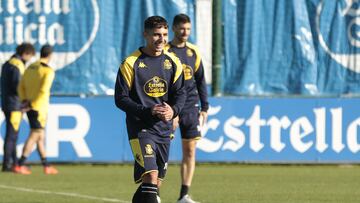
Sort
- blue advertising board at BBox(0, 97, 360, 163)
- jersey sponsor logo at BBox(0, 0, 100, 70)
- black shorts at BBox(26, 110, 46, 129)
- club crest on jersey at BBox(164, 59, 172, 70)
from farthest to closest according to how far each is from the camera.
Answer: jersey sponsor logo at BBox(0, 0, 100, 70) → blue advertising board at BBox(0, 97, 360, 163) → black shorts at BBox(26, 110, 46, 129) → club crest on jersey at BBox(164, 59, 172, 70)

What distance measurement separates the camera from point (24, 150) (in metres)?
18.5

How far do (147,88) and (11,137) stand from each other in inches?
350

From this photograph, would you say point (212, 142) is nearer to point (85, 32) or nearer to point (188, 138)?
point (85, 32)

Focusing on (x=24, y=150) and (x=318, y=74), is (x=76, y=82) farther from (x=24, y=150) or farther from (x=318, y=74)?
(x=318, y=74)

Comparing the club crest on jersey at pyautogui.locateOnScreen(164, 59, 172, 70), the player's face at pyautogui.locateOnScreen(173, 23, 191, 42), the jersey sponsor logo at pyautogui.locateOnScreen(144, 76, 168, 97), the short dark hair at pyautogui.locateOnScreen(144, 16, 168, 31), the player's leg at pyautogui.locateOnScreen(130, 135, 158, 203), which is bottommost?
the player's leg at pyautogui.locateOnScreen(130, 135, 158, 203)

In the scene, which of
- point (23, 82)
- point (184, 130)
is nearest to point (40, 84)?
point (23, 82)

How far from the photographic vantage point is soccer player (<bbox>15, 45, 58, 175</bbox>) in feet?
60.2

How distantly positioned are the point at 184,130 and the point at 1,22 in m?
8.00

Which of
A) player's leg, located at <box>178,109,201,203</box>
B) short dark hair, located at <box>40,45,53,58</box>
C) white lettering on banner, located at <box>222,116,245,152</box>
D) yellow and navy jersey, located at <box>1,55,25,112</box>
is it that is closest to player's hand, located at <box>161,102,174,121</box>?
player's leg, located at <box>178,109,201,203</box>

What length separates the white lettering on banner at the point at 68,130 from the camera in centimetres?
2019

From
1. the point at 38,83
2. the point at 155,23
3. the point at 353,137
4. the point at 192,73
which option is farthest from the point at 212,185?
the point at 155,23

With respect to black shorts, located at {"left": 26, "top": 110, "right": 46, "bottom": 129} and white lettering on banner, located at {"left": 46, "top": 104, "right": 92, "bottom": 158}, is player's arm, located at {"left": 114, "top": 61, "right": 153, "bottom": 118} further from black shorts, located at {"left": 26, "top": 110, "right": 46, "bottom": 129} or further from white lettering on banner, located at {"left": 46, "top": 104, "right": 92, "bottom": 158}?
white lettering on banner, located at {"left": 46, "top": 104, "right": 92, "bottom": 158}

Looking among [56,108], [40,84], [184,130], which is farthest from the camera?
[56,108]

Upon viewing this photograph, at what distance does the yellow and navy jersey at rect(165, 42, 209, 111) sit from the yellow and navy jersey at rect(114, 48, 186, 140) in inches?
104
